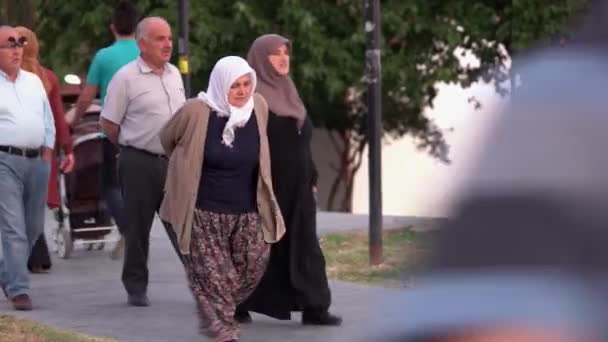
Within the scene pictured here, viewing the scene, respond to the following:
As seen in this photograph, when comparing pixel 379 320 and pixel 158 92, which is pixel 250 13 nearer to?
pixel 158 92

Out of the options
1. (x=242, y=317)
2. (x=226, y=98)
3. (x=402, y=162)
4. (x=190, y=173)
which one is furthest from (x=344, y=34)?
(x=190, y=173)

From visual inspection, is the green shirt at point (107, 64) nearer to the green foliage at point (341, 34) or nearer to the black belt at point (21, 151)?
the black belt at point (21, 151)

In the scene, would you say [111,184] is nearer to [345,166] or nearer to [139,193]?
[139,193]

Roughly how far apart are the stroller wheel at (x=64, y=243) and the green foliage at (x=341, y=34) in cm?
814

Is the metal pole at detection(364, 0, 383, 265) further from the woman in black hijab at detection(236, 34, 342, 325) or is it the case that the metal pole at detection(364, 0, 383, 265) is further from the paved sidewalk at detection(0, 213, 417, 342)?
the woman in black hijab at detection(236, 34, 342, 325)

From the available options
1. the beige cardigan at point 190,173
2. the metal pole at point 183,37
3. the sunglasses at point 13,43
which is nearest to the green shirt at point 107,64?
the sunglasses at point 13,43

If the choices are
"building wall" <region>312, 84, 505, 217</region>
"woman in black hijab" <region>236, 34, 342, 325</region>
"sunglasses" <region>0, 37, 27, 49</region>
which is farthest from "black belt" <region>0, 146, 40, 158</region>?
"building wall" <region>312, 84, 505, 217</region>

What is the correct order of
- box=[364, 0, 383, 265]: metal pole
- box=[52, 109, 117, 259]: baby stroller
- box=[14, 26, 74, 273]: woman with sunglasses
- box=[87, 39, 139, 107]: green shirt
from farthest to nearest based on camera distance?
box=[52, 109, 117, 259]: baby stroller, box=[364, 0, 383, 265]: metal pole, box=[14, 26, 74, 273]: woman with sunglasses, box=[87, 39, 139, 107]: green shirt

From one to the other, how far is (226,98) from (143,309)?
2.08 m

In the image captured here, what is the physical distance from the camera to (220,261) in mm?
8031

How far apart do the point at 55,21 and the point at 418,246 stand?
20.7 metres

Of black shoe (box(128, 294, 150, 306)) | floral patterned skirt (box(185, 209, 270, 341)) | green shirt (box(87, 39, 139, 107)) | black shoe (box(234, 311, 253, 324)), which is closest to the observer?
floral patterned skirt (box(185, 209, 270, 341))

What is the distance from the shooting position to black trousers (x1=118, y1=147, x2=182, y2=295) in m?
9.45

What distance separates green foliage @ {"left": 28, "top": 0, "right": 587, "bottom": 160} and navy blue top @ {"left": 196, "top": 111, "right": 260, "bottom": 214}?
42.0ft
